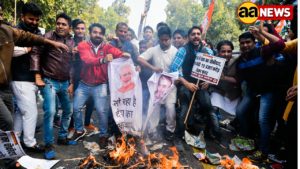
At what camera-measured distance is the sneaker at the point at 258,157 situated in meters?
4.91

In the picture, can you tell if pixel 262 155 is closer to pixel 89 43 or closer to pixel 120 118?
pixel 120 118

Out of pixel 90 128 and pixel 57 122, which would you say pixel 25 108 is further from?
pixel 57 122

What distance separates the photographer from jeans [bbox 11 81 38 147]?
4184 mm

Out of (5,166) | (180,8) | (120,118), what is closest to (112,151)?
(120,118)

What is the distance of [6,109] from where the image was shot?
359 centimetres

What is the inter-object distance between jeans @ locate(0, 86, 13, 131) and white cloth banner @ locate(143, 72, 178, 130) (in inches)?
97.4

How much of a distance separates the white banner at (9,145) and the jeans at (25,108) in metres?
0.74

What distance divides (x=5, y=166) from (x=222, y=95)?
4405 mm

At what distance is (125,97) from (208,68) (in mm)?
1753

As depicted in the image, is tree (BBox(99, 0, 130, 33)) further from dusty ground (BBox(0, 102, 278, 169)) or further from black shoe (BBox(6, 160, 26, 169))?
black shoe (BBox(6, 160, 26, 169))

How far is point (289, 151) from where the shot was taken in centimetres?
304

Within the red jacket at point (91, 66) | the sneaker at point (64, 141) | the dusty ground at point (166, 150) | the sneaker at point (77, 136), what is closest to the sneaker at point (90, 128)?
the dusty ground at point (166, 150)

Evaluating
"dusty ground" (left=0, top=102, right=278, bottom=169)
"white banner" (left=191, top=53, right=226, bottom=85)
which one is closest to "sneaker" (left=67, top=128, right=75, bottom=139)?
"dusty ground" (left=0, top=102, right=278, bottom=169)

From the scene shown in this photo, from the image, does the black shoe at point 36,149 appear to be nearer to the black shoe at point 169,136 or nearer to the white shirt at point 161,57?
the black shoe at point 169,136
